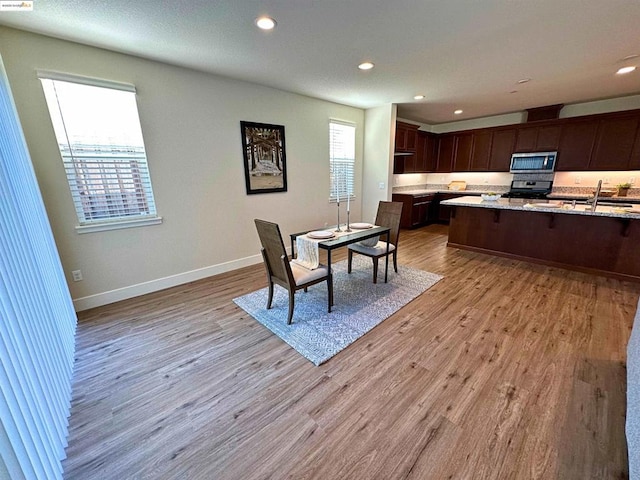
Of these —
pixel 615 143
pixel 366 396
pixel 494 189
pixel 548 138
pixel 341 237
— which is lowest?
pixel 366 396

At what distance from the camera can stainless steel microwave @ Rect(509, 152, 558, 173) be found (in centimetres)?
536

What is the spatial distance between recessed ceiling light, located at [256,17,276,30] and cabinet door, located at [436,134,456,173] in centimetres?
605

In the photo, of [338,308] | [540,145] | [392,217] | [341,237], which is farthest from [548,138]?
[338,308]

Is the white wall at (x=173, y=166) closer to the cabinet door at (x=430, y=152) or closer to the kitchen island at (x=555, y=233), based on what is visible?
the kitchen island at (x=555, y=233)

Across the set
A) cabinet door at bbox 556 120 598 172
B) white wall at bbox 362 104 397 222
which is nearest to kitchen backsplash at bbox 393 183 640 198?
cabinet door at bbox 556 120 598 172

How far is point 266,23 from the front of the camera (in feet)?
6.95

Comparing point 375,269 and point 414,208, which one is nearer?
point 375,269

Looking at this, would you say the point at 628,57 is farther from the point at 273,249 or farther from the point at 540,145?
the point at 273,249

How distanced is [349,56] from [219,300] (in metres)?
3.05

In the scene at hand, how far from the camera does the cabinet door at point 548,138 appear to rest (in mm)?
5256

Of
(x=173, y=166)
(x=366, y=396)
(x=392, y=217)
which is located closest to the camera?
(x=366, y=396)

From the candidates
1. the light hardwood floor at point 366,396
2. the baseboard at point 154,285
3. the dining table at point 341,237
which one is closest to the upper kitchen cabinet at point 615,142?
the light hardwood floor at point 366,396

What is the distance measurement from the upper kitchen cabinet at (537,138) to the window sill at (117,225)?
7113 mm

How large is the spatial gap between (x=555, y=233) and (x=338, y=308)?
137 inches
